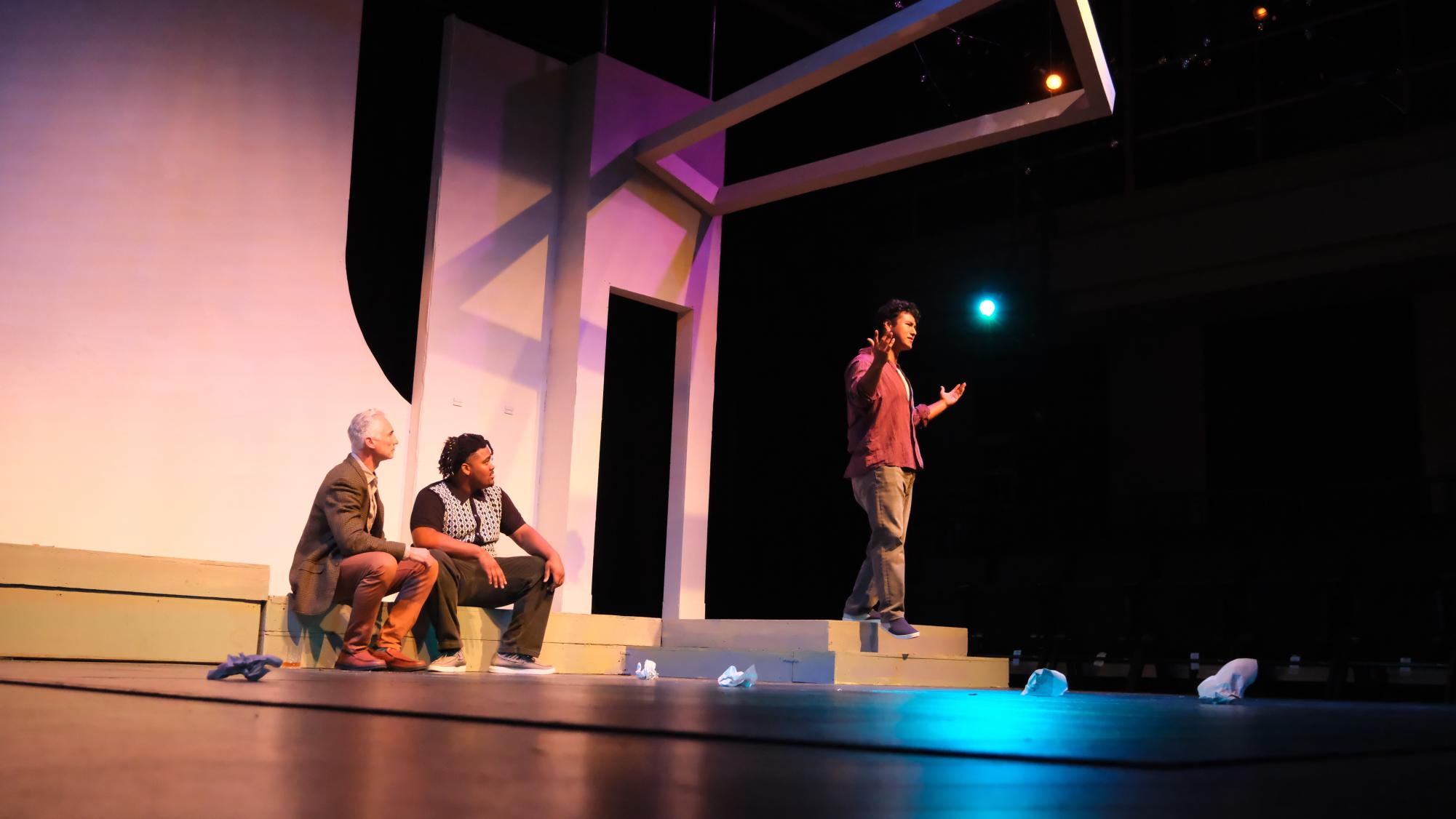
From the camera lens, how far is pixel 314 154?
562cm

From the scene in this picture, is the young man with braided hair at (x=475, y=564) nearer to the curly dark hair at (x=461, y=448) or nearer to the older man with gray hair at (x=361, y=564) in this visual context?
the curly dark hair at (x=461, y=448)

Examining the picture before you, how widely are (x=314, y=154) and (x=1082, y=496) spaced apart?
826 cm

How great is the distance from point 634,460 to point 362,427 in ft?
8.66

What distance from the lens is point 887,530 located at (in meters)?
4.63

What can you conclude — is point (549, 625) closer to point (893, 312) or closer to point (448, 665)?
point (448, 665)

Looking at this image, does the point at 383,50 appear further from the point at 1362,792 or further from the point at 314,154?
the point at 1362,792

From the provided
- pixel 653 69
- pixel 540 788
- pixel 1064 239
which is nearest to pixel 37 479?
pixel 653 69

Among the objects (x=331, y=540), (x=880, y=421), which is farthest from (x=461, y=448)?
(x=880, y=421)

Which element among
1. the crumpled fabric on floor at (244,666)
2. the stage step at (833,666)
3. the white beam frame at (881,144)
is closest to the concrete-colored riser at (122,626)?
the stage step at (833,666)

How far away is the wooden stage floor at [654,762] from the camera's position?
2.08 feet

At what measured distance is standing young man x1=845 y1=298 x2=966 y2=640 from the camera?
183 inches

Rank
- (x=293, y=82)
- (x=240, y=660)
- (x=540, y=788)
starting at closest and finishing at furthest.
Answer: (x=540, y=788) → (x=240, y=660) → (x=293, y=82)

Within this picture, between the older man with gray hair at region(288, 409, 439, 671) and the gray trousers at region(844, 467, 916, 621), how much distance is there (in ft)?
5.65

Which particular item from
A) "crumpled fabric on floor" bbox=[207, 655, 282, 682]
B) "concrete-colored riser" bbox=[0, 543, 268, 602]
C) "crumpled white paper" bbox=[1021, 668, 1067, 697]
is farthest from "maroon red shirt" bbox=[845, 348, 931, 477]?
"crumpled fabric on floor" bbox=[207, 655, 282, 682]
